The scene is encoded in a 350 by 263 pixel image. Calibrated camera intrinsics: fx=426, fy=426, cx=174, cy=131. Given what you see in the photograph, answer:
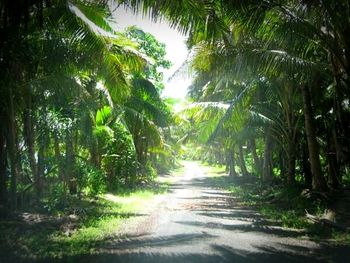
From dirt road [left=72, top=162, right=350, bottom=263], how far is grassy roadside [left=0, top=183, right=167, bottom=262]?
49 cm

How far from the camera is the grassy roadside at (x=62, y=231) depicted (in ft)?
25.2

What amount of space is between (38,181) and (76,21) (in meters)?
4.80

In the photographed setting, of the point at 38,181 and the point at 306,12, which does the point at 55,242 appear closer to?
the point at 38,181

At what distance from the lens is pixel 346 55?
9.81 m

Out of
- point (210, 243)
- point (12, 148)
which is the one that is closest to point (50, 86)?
point (12, 148)

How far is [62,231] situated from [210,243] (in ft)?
11.3

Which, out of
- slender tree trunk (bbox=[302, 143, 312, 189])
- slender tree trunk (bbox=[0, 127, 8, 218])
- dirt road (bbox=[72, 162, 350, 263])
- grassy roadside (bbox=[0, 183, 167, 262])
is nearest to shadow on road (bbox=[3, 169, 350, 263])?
dirt road (bbox=[72, 162, 350, 263])

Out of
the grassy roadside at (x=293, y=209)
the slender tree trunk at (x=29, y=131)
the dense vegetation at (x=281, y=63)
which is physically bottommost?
the grassy roadside at (x=293, y=209)

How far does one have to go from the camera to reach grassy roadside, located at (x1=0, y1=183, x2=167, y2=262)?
25.2 ft

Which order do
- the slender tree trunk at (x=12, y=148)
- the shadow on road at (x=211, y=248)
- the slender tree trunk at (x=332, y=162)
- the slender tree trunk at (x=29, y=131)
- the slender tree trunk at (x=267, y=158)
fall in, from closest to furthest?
the shadow on road at (x=211, y=248) < the slender tree trunk at (x=12, y=148) < the slender tree trunk at (x=29, y=131) < the slender tree trunk at (x=332, y=162) < the slender tree trunk at (x=267, y=158)

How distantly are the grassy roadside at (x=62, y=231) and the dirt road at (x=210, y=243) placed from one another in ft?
1.62

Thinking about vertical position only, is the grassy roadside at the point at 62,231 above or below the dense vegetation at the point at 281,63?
below

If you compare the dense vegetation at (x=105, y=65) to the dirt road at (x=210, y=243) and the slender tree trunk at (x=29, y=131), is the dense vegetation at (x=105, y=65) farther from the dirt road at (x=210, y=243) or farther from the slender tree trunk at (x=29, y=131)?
the dirt road at (x=210, y=243)

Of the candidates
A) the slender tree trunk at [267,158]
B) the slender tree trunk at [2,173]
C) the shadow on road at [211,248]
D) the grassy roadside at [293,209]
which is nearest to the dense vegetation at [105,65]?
the slender tree trunk at [2,173]
